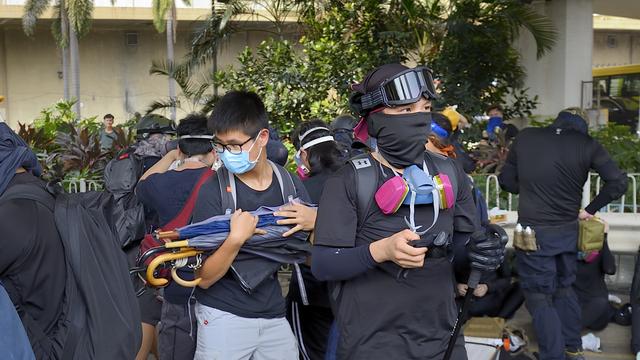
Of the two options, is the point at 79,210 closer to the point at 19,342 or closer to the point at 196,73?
the point at 19,342

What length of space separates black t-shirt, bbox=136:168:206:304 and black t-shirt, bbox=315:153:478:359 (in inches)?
47.2

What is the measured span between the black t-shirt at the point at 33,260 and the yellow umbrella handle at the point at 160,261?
492 mm

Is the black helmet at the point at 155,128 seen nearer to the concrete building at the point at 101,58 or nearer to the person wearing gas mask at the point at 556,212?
the person wearing gas mask at the point at 556,212

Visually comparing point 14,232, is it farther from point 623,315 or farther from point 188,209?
point 623,315

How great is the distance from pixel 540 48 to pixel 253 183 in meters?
9.58

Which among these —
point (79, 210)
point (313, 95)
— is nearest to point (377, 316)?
point (79, 210)

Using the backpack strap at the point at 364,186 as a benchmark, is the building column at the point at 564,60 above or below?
above

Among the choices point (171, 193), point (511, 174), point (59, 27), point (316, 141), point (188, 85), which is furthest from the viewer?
point (59, 27)

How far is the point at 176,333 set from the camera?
379cm

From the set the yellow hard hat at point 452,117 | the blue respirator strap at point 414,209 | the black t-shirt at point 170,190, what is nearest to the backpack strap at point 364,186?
the blue respirator strap at point 414,209

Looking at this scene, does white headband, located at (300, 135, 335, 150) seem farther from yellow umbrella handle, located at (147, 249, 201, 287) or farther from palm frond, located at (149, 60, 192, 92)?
palm frond, located at (149, 60, 192, 92)

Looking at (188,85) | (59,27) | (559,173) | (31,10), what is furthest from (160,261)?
(31,10)

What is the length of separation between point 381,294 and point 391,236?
245mm

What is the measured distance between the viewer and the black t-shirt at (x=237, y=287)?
125 inches
